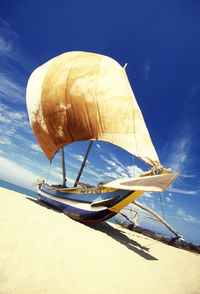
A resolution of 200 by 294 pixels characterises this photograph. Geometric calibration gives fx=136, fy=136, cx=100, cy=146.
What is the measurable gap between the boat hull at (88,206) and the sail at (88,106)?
2.53m

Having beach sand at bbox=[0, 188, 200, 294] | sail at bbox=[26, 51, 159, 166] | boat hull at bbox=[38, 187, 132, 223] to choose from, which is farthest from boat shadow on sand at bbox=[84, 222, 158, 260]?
sail at bbox=[26, 51, 159, 166]

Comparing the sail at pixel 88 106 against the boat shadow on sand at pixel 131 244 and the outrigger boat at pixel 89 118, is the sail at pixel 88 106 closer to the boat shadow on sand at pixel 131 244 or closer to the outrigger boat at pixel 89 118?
the outrigger boat at pixel 89 118

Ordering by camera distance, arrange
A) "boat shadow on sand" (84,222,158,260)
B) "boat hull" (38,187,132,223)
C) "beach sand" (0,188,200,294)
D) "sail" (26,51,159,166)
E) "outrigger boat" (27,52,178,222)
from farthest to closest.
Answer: "sail" (26,51,159,166)
"outrigger boat" (27,52,178,222)
"boat hull" (38,187,132,223)
"boat shadow on sand" (84,222,158,260)
"beach sand" (0,188,200,294)

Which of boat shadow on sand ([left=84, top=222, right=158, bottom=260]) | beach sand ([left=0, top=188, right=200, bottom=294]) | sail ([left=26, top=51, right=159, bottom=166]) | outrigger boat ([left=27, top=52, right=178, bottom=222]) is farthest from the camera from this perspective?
sail ([left=26, top=51, right=159, bottom=166])

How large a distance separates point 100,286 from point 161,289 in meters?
1.57

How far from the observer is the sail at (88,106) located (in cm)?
812

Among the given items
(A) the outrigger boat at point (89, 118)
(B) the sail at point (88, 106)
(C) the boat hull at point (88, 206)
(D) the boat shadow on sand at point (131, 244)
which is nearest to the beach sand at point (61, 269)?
(D) the boat shadow on sand at point (131, 244)

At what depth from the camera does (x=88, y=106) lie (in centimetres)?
903

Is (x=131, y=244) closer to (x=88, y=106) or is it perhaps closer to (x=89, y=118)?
(x=89, y=118)

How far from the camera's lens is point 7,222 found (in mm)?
3580

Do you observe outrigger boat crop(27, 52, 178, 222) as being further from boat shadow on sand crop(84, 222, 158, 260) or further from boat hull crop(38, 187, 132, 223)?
boat shadow on sand crop(84, 222, 158, 260)

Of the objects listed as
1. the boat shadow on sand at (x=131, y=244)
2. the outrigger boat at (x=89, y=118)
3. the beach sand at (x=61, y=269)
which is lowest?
the beach sand at (x=61, y=269)

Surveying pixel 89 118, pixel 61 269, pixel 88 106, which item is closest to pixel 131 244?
pixel 61 269

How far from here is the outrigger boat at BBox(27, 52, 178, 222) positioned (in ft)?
23.1
